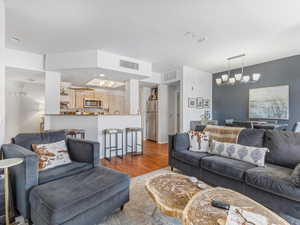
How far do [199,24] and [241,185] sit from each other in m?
2.51

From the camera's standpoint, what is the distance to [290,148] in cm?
208

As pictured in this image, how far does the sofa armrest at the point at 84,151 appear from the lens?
209cm

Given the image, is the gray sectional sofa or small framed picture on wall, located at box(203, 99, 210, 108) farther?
small framed picture on wall, located at box(203, 99, 210, 108)

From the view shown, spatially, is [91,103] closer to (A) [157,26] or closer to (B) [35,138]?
(B) [35,138]

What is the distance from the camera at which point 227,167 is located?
206 centimetres

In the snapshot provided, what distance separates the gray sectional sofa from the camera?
1589 mm

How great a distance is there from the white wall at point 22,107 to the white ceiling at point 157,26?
257 cm

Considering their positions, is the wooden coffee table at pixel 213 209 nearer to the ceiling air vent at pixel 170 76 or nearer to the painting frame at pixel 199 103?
the painting frame at pixel 199 103

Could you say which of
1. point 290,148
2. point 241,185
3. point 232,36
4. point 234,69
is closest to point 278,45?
point 232,36

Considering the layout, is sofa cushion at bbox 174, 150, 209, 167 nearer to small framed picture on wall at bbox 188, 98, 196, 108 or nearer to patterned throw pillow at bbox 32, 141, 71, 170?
patterned throw pillow at bbox 32, 141, 71, 170

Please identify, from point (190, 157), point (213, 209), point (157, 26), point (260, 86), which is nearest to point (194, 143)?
point (190, 157)

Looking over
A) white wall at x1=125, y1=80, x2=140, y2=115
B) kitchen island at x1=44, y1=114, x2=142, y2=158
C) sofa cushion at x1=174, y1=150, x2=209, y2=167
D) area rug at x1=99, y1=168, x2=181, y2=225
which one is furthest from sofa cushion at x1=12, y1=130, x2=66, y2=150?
white wall at x1=125, y1=80, x2=140, y2=115

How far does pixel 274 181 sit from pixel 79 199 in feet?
6.39

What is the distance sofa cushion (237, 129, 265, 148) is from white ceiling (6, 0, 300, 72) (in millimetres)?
1809
